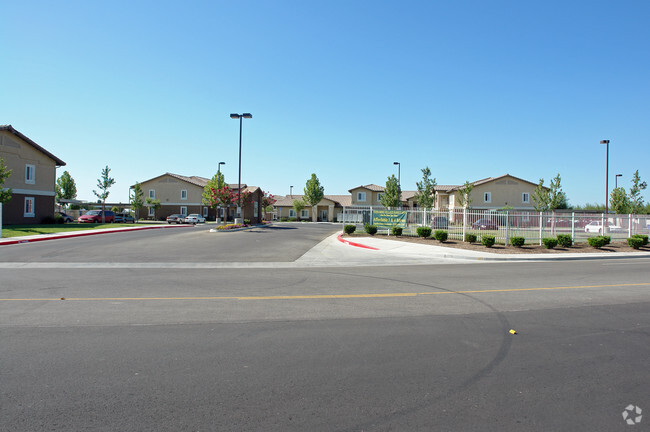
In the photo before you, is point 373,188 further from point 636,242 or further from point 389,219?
point 636,242

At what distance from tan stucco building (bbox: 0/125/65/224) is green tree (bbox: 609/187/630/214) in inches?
2062

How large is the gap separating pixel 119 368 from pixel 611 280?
12.4 m

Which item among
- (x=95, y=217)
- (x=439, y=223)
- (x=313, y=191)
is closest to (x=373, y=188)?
(x=313, y=191)

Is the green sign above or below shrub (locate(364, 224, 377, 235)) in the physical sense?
above

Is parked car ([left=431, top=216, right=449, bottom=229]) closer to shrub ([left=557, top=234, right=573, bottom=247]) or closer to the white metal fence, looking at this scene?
the white metal fence

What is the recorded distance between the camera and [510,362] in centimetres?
453

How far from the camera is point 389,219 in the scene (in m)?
25.4

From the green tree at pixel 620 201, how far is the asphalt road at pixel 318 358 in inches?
1374

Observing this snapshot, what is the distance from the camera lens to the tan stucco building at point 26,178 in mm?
31047

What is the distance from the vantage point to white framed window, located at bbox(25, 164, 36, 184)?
32875 mm

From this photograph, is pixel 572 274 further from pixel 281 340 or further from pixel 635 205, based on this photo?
Answer: pixel 635 205

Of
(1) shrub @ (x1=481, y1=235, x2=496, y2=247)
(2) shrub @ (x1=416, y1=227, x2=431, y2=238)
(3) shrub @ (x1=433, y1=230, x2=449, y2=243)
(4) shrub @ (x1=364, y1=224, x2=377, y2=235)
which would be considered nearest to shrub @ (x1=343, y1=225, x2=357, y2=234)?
(4) shrub @ (x1=364, y1=224, x2=377, y2=235)

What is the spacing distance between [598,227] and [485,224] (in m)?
7.82

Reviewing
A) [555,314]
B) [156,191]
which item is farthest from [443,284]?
[156,191]
